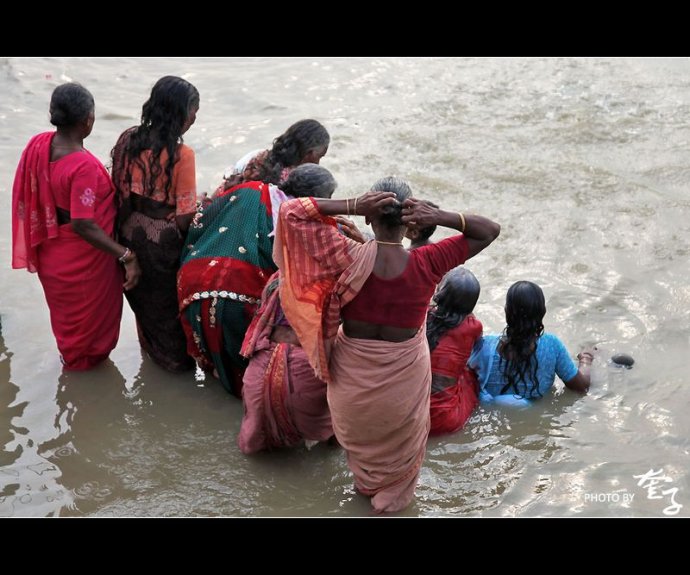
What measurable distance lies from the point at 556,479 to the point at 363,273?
1.74 metres

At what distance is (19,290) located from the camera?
6.39m

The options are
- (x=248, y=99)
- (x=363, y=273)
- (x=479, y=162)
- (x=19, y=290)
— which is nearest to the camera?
(x=363, y=273)

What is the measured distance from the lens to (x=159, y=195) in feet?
16.5

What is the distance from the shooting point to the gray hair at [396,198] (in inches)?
149

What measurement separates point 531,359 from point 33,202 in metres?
3.07

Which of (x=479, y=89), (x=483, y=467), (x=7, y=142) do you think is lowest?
(x=483, y=467)

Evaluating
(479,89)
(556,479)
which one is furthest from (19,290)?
(479,89)

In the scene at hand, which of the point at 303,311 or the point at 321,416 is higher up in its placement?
the point at 303,311

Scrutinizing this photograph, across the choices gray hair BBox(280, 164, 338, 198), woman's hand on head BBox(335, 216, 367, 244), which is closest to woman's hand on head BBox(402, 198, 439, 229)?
woman's hand on head BBox(335, 216, 367, 244)

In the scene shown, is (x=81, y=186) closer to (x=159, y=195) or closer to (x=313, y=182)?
(x=159, y=195)

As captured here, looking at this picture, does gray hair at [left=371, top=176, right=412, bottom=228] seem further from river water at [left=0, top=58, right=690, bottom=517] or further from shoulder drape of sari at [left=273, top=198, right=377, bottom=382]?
river water at [left=0, top=58, right=690, bottom=517]

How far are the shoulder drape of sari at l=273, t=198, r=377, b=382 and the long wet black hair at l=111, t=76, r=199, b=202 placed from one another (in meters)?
1.20

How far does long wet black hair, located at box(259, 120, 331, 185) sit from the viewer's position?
16.6 ft

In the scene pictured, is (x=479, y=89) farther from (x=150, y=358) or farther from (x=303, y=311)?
(x=303, y=311)
